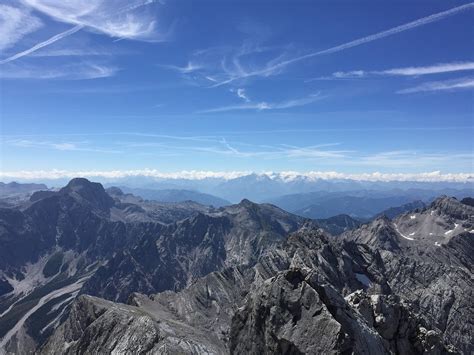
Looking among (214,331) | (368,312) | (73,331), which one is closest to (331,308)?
(368,312)

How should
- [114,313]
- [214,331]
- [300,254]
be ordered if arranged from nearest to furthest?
[114,313] < [214,331] < [300,254]

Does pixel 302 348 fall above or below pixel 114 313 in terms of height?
above

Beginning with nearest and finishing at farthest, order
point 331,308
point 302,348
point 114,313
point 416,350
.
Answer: point 302,348 < point 331,308 < point 416,350 < point 114,313

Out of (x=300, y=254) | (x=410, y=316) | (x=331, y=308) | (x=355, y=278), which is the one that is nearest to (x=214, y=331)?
(x=300, y=254)

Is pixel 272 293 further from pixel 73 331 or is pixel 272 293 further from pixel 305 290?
pixel 73 331

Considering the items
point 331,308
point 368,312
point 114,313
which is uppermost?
point 331,308

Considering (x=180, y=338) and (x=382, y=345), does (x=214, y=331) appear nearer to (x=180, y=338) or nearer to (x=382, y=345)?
(x=180, y=338)

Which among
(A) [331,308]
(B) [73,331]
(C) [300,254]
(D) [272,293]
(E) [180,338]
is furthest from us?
(C) [300,254]

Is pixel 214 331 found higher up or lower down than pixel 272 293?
lower down

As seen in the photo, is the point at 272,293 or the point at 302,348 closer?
the point at 302,348
